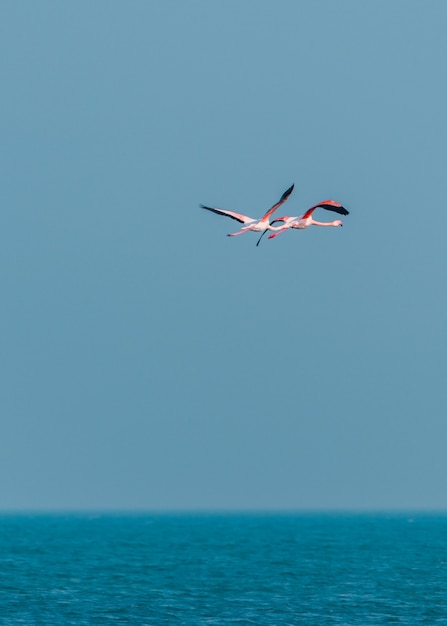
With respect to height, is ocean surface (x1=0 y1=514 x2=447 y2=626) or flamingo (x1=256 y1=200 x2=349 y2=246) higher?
flamingo (x1=256 y1=200 x2=349 y2=246)

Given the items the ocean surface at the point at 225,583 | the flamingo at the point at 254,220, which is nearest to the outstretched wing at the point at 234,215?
the flamingo at the point at 254,220

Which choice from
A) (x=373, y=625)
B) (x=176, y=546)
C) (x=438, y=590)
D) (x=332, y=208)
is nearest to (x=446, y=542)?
(x=176, y=546)

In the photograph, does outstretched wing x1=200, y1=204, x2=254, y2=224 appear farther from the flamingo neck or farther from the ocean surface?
the ocean surface

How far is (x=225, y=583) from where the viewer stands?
7788 centimetres

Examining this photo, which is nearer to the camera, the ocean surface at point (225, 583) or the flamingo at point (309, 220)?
the flamingo at point (309, 220)

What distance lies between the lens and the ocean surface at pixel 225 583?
60375 millimetres

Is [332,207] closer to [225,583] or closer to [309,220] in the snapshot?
[309,220]

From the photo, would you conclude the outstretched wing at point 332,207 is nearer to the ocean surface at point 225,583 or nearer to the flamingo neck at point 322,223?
A: the flamingo neck at point 322,223

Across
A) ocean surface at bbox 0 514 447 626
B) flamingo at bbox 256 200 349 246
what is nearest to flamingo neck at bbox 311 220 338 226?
flamingo at bbox 256 200 349 246

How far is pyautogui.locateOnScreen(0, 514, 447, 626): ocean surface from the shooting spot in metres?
60.4

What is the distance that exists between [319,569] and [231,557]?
16.8 meters

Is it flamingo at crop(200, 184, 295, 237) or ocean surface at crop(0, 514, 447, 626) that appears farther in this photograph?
ocean surface at crop(0, 514, 447, 626)

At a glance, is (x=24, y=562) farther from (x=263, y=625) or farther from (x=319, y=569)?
(x=263, y=625)

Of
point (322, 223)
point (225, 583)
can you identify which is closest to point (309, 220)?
point (322, 223)
